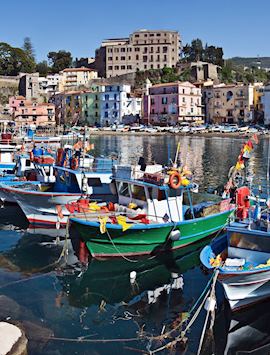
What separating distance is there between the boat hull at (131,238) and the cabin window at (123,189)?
6.12 ft

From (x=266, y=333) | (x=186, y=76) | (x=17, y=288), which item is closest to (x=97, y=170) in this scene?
(x=17, y=288)

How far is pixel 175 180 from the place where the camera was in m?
15.3

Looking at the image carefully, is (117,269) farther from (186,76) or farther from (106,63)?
(106,63)

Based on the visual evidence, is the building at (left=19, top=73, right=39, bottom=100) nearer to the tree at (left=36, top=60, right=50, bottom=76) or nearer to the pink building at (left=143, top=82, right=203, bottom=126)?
the tree at (left=36, top=60, right=50, bottom=76)

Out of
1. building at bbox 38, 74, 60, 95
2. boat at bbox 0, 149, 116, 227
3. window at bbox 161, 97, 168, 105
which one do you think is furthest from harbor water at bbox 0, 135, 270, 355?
building at bbox 38, 74, 60, 95

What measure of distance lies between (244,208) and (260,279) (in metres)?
2.61

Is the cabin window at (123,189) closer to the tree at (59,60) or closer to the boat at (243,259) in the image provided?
the boat at (243,259)

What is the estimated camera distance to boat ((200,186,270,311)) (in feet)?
34.6

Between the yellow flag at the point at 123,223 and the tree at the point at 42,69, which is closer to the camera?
the yellow flag at the point at 123,223

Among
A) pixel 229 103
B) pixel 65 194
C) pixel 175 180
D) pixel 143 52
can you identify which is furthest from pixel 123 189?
pixel 143 52

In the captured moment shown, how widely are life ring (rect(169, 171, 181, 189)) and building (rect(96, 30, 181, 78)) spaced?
91.7 meters

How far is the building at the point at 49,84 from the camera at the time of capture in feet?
346

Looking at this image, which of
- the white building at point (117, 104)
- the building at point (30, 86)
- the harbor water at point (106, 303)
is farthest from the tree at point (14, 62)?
the harbor water at point (106, 303)

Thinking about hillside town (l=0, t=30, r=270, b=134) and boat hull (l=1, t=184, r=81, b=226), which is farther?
hillside town (l=0, t=30, r=270, b=134)
